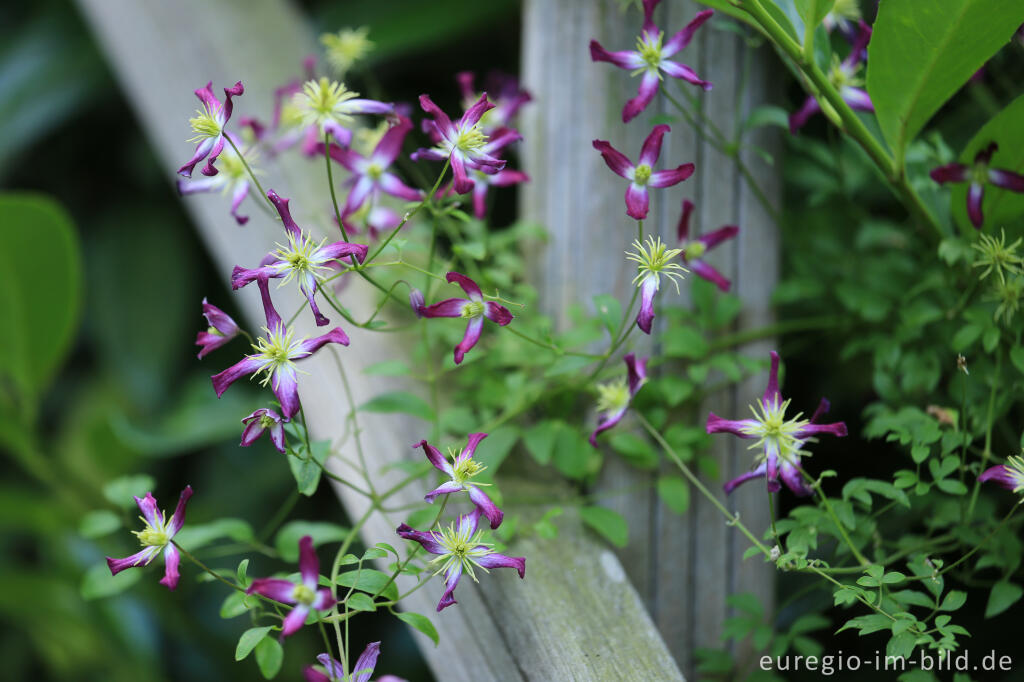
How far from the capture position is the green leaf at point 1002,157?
749mm

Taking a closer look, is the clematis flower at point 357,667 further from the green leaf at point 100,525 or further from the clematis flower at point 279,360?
the green leaf at point 100,525

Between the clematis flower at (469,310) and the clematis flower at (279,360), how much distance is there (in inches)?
3.9

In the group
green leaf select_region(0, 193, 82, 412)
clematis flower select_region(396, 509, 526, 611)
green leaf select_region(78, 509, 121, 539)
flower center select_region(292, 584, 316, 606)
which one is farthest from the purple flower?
green leaf select_region(0, 193, 82, 412)

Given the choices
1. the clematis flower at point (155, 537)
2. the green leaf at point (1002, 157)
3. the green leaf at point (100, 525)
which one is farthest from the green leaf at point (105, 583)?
the green leaf at point (1002, 157)

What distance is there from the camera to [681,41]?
0.77 metres

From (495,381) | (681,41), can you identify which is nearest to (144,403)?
→ (495,381)

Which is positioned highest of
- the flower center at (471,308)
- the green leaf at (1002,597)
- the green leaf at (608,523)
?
the flower center at (471,308)

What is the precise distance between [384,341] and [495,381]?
184 mm

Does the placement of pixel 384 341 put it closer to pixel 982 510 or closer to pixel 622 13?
pixel 622 13

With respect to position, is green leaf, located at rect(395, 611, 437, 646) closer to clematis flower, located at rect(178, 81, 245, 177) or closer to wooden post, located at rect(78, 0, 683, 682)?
wooden post, located at rect(78, 0, 683, 682)

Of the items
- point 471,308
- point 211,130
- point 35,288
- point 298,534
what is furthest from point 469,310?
point 35,288

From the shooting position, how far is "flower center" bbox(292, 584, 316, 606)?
532 millimetres

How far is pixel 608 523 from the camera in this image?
2.68 ft

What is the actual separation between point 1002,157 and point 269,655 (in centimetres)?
80
